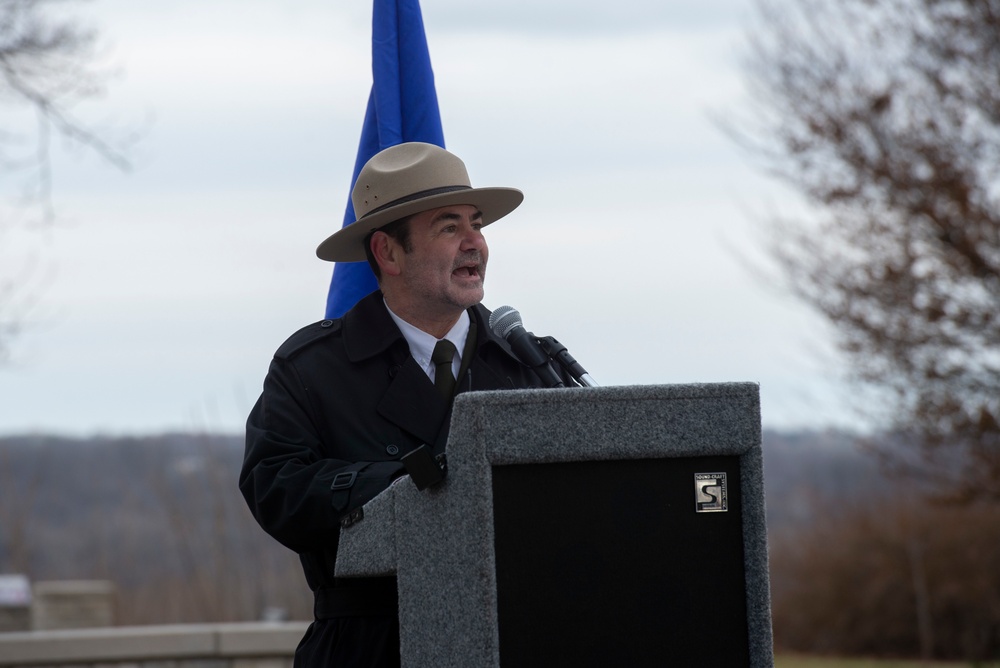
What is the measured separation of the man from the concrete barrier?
3.59 metres

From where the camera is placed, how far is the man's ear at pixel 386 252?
9.30 feet

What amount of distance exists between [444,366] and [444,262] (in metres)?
0.22

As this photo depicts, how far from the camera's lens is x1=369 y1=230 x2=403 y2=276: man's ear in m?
2.84

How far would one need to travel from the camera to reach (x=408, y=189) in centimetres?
279

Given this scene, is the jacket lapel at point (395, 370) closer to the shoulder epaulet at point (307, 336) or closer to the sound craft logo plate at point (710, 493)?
the shoulder epaulet at point (307, 336)

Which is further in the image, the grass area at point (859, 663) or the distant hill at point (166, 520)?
the grass area at point (859, 663)

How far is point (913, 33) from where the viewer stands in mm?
8586

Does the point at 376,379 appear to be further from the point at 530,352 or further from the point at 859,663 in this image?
the point at 859,663

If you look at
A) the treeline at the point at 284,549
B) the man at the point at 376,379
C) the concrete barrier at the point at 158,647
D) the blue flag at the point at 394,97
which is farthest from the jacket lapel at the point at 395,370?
the treeline at the point at 284,549

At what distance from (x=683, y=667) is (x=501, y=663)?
29 centimetres

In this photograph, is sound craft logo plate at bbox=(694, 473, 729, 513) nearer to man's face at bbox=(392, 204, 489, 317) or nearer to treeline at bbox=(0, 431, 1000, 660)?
man's face at bbox=(392, 204, 489, 317)

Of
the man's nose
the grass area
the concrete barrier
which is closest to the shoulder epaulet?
the man's nose

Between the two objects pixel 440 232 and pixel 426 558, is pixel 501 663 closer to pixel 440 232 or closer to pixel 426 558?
pixel 426 558

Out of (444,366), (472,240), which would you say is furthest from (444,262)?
(444,366)
